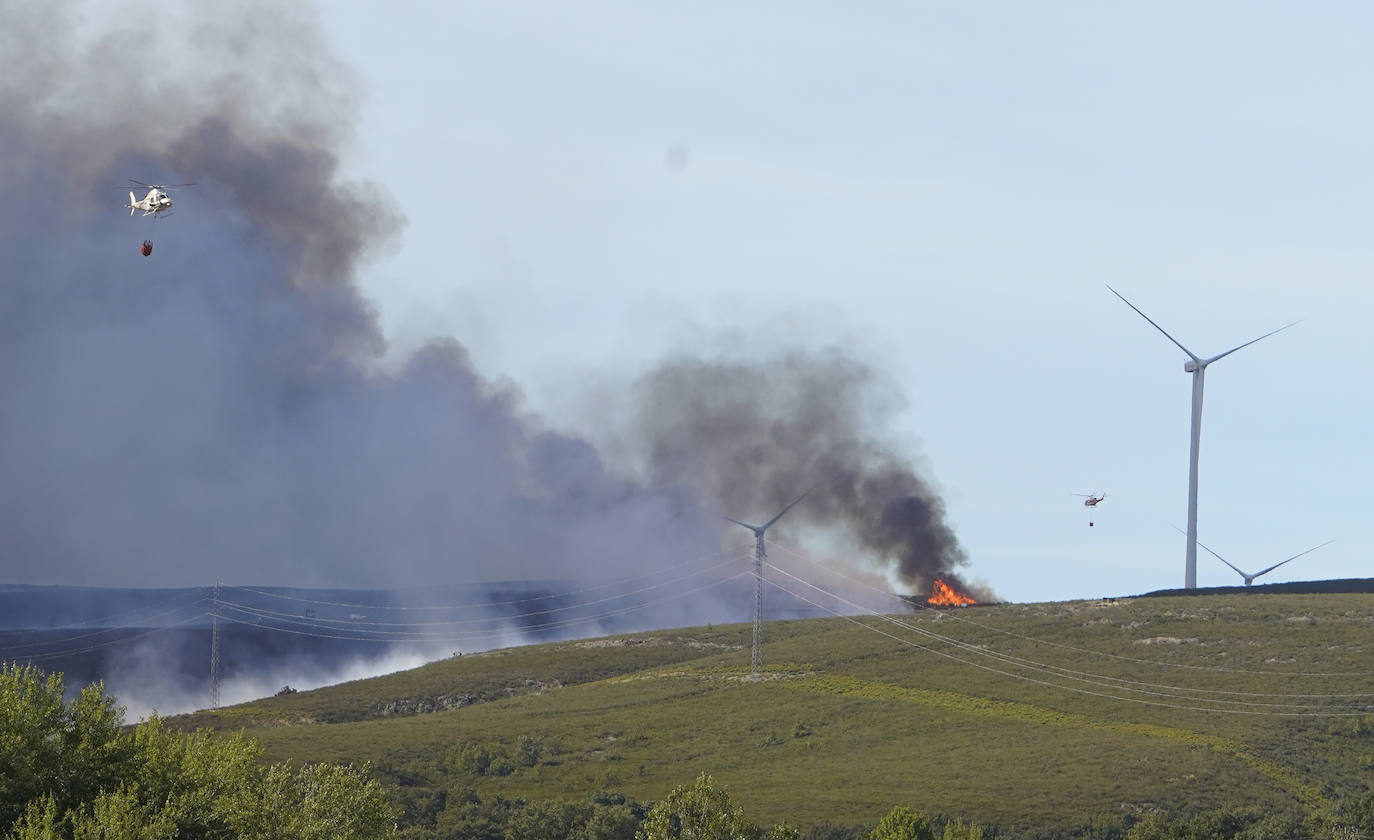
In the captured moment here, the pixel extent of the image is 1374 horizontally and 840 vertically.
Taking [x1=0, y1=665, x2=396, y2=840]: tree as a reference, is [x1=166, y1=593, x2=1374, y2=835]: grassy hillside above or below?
below

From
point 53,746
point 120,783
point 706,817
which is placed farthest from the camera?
point 706,817

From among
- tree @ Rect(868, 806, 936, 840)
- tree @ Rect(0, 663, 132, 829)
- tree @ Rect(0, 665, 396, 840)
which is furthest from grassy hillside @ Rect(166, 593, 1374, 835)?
tree @ Rect(0, 663, 132, 829)

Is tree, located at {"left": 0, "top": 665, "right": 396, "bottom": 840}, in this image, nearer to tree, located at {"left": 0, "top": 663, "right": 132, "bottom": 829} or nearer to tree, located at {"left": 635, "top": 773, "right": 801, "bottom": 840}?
tree, located at {"left": 0, "top": 663, "right": 132, "bottom": 829}

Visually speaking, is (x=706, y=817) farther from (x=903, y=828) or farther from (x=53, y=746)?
(x=903, y=828)

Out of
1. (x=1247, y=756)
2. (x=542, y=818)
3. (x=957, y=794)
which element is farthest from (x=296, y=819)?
(x=1247, y=756)

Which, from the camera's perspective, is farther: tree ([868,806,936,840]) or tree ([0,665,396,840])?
tree ([868,806,936,840])

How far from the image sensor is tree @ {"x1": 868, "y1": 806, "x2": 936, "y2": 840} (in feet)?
408

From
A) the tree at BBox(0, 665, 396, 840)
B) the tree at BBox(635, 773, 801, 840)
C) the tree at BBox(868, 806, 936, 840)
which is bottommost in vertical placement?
the tree at BBox(868, 806, 936, 840)

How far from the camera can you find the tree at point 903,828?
124250 mm

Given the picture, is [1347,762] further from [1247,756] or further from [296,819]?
[296,819]

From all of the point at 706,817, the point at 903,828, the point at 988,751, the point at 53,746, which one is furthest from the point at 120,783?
the point at 988,751

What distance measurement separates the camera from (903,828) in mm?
124938

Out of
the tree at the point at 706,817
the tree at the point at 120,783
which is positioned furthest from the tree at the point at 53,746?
the tree at the point at 706,817

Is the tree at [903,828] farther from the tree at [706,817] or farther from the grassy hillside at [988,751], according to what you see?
the tree at [706,817]
